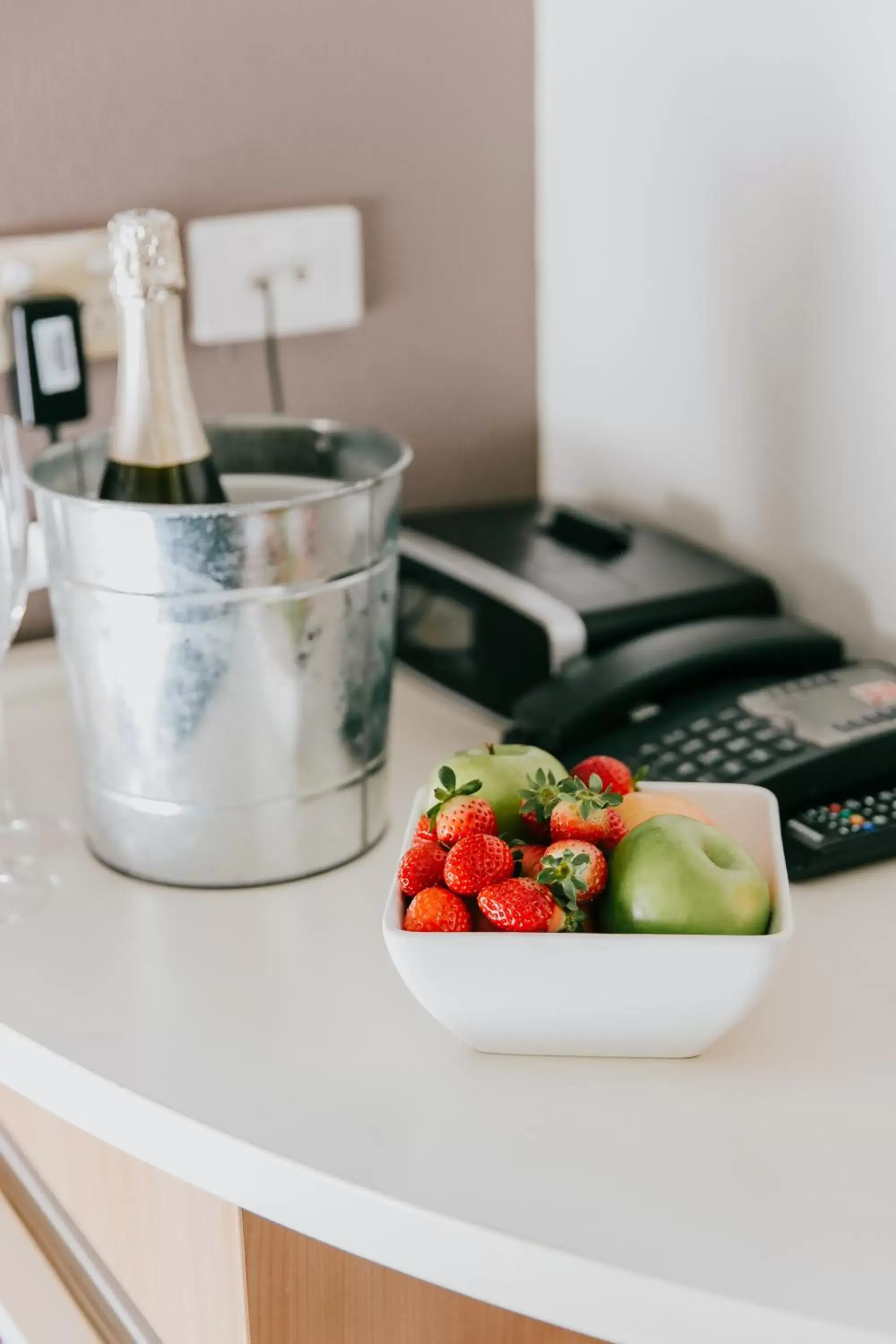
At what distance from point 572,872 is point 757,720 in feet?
0.87

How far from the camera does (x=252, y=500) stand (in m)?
0.89

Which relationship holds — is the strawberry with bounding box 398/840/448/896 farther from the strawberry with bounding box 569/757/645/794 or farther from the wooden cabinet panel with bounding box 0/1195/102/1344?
the wooden cabinet panel with bounding box 0/1195/102/1344

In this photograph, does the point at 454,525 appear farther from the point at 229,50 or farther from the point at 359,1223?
the point at 359,1223

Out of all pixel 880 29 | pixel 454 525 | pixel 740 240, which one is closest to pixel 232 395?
pixel 454 525

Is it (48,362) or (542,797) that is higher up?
(48,362)

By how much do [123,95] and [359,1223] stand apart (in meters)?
0.76

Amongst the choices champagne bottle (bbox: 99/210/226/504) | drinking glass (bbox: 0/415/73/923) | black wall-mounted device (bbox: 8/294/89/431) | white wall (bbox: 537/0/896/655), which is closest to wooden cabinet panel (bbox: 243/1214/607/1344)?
drinking glass (bbox: 0/415/73/923)

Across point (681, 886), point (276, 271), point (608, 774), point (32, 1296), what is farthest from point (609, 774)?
point (276, 271)

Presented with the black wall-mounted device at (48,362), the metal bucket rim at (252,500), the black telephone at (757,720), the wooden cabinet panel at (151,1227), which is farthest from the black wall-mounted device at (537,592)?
the wooden cabinet panel at (151,1227)

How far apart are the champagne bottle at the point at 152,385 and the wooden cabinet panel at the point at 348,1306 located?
358mm

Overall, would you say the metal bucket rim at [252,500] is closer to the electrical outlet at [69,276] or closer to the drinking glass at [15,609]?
the drinking glass at [15,609]

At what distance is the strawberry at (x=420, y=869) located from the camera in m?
0.63

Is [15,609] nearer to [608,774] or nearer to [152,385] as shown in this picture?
[152,385]

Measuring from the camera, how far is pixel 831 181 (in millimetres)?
933
